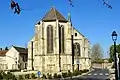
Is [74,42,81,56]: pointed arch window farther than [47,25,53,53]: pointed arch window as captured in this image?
Yes

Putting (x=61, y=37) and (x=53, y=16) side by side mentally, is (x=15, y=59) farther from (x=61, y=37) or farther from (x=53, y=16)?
(x=53, y=16)

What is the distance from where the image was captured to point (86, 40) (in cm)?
7812

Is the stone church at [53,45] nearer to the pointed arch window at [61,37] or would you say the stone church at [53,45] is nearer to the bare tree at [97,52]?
the pointed arch window at [61,37]

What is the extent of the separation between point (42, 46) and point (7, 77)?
A: 27.5m

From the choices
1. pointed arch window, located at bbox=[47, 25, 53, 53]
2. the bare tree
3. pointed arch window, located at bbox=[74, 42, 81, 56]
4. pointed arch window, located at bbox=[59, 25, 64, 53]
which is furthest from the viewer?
the bare tree

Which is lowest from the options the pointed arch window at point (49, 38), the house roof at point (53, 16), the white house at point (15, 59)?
the white house at point (15, 59)

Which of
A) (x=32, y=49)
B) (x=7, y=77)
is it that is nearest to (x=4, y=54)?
(x=32, y=49)

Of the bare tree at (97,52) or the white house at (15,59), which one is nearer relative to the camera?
the white house at (15,59)

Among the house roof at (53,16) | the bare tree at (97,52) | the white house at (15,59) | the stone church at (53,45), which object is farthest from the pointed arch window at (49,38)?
the bare tree at (97,52)

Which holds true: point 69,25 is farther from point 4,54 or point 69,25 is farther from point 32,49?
point 4,54

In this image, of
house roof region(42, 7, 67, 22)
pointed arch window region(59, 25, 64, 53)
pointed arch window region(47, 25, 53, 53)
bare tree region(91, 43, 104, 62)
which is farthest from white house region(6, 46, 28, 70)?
bare tree region(91, 43, 104, 62)

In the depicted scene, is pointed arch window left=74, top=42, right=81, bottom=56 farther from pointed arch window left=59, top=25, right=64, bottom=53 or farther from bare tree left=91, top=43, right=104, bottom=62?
bare tree left=91, top=43, right=104, bottom=62

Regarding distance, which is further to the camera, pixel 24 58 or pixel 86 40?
pixel 24 58

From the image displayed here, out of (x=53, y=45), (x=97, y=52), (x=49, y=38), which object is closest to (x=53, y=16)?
(x=49, y=38)
